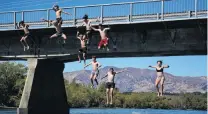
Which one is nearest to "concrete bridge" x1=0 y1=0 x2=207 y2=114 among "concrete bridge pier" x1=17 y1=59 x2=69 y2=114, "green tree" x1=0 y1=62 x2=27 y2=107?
"concrete bridge pier" x1=17 y1=59 x2=69 y2=114

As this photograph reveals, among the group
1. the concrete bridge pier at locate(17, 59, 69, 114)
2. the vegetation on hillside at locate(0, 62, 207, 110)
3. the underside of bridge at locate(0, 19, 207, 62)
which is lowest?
the vegetation on hillside at locate(0, 62, 207, 110)

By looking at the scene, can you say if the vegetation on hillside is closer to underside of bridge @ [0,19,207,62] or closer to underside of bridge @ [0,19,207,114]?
underside of bridge @ [0,19,207,114]

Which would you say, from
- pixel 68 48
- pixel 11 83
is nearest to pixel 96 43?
pixel 68 48

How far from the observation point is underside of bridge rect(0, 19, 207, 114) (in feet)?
102

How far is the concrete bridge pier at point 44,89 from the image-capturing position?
38656 millimetres

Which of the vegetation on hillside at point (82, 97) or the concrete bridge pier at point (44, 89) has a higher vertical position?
the concrete bridge pier at point (44, 89)

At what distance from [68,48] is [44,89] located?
539cm

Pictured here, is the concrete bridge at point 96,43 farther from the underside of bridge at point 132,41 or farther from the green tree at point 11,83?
the green tree at point 11,83

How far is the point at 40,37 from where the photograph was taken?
38.1 meters

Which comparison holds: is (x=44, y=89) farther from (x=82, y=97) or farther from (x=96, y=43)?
(x=82, y=97)

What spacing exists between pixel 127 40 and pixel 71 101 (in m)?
68.7

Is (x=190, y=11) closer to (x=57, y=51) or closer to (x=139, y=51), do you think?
(x=139, y=51)

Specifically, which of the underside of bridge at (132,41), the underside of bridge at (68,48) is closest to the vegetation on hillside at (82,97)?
the underside of bridge at (68,48)

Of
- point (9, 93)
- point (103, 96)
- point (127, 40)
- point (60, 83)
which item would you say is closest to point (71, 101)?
point (103, 96)
